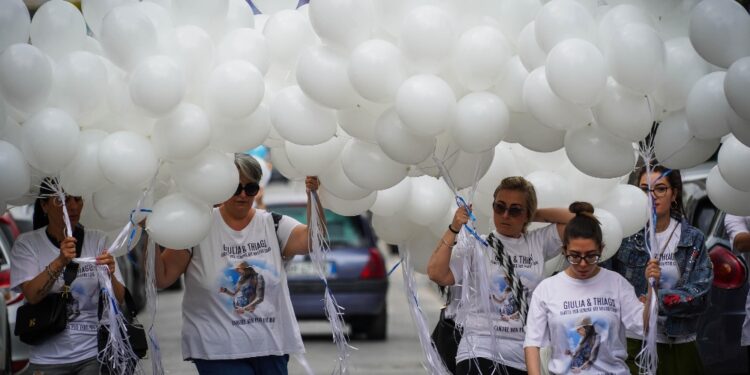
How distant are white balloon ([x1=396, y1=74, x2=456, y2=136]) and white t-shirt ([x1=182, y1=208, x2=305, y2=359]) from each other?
1640mm

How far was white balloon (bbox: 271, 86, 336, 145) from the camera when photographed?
18.8 feet

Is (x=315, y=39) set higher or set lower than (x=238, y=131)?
higher

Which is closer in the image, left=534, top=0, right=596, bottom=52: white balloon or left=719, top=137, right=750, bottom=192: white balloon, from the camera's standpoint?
left=534, top=0, right=596, bottom=52: white balloon

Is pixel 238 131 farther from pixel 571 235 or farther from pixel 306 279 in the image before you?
pixel 306 279

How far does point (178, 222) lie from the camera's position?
19.5ft

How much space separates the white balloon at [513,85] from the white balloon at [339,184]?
3.22 ft

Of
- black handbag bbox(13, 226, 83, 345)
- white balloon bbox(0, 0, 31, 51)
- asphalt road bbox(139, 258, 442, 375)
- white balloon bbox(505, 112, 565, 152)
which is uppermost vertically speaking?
white balloon bbox(0, 0, 31, 51)

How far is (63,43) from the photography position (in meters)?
5.86

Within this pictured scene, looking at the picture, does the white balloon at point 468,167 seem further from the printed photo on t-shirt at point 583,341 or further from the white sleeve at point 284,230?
the white sleeve at point 284,230

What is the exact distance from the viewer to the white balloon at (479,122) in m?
5.48

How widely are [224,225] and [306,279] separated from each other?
709 cm

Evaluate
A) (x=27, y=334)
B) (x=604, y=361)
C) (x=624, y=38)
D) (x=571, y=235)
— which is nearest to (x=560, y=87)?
(x=624, y=38)

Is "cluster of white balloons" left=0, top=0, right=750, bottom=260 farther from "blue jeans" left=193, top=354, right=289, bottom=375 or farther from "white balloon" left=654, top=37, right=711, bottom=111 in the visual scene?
"blue jeans" left=193, top=354, right=289, bottom=375

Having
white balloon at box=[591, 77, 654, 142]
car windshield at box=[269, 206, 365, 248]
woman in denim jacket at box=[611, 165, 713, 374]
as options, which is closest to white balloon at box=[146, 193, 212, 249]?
white balloon at box=[591, 77, 654, 142]
